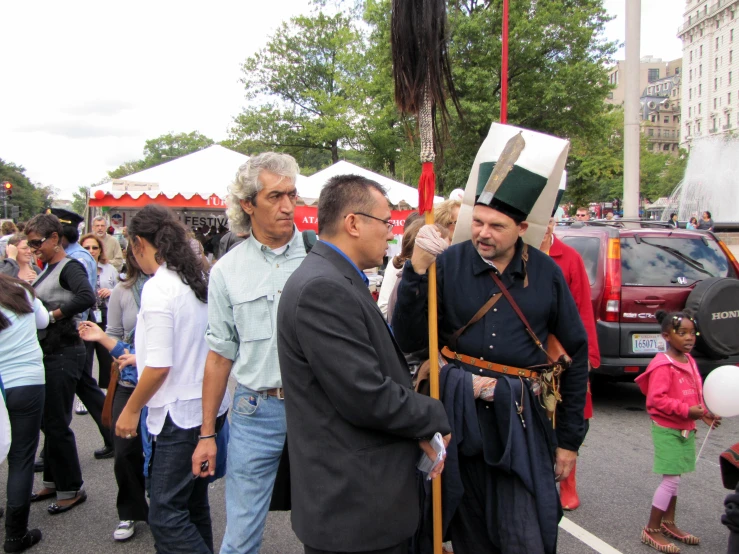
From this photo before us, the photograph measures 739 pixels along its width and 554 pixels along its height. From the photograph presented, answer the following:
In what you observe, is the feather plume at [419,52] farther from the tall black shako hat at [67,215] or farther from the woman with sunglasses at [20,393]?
the tall black shako hat at [67,215]

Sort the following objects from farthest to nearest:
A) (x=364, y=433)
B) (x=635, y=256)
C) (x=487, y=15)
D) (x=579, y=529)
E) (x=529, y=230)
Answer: (x=487, y=15), (x=635, y=256), (x=579, y=529), (x=529, y=230), (x=364, y=433)

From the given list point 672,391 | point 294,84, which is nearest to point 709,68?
point 294,84

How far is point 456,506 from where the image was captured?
2.35 meters

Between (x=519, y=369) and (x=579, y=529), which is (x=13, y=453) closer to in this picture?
(x=519, y=369)

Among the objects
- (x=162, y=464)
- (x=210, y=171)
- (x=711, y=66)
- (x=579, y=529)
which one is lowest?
(x=579, y=529)

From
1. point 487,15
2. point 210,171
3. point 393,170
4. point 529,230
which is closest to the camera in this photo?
point 529,230

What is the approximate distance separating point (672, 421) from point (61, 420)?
393cm

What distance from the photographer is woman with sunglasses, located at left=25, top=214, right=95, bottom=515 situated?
3938 mm

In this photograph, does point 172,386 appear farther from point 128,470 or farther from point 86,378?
point 86,378

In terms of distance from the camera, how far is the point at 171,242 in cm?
283

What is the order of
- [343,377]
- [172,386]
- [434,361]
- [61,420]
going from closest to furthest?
[343,377], [434,361], [172,386], [61,420]

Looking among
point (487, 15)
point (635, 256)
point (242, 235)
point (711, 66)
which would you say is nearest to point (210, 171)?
point (635, 256)

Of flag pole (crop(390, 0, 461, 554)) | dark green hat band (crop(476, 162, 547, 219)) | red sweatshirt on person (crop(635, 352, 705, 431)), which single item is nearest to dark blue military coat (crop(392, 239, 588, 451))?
flag pole (crop(390, 0, 461, 554))

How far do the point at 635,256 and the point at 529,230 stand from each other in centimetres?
391
